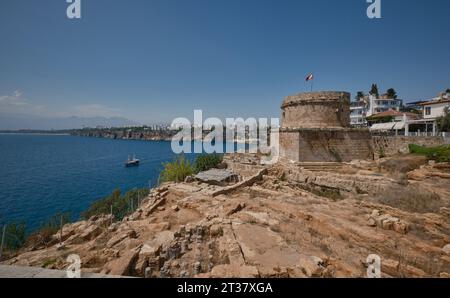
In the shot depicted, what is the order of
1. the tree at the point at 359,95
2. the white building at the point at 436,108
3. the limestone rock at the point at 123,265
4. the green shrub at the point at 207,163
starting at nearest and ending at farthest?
the limestone rock at the point at 123,265, the green shrub at the point at 207,163, the white building at the point at 436,108, the tree at the point at 359,95

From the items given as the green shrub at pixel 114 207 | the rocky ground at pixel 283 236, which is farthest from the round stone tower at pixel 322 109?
the green shrub at pixel 114 207

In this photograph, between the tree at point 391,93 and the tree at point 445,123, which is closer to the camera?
the tree at point 445,123

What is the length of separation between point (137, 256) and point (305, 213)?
6222 mm

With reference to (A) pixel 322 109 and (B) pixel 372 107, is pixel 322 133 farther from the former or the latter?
(B) pixel 372 107

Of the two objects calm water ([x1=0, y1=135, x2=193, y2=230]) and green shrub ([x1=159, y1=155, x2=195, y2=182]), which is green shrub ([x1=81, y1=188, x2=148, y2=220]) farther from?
calm water ([x1=0, y1=135, x2=193, y2=230])

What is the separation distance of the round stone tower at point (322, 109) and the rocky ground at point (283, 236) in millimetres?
7151

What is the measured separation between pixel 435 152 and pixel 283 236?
621 inches

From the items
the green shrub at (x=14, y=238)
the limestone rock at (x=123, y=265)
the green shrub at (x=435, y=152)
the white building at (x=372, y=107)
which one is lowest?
the green shrub at (x=14, y=238)

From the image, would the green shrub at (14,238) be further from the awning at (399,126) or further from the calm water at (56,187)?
the awning at (399,126)

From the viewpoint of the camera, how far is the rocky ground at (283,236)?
535 cm

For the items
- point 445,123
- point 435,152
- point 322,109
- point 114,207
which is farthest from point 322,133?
point 114,207

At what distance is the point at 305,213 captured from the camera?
8.36 m
